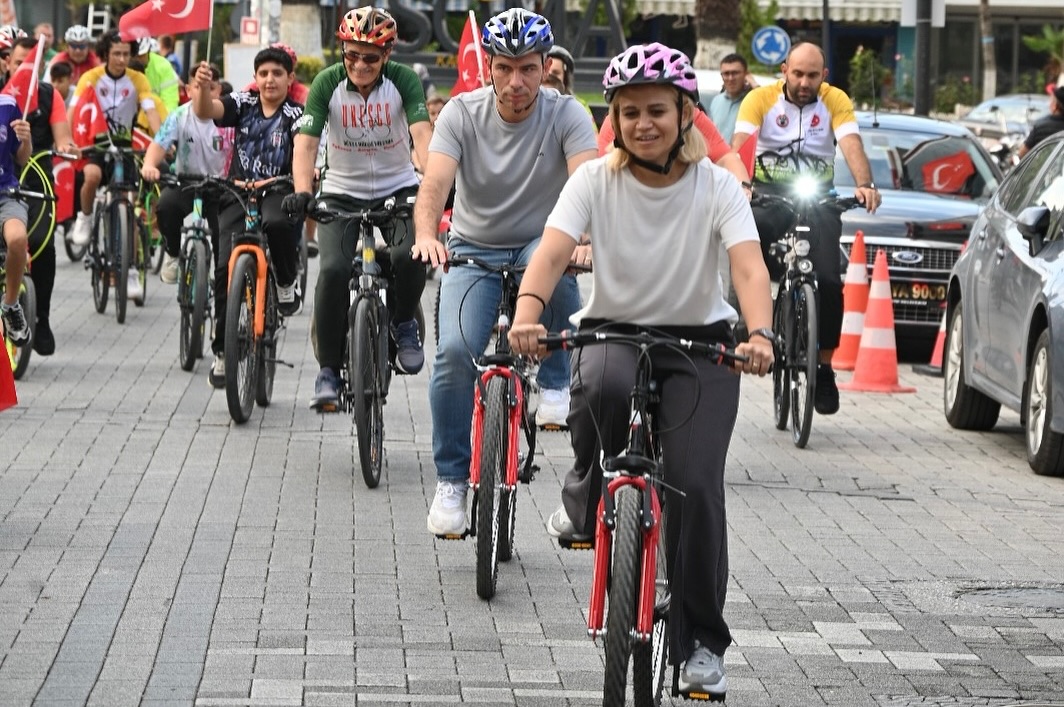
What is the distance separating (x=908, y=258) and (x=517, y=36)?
8368 mm

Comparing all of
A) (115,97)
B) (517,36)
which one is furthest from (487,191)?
(115,97)

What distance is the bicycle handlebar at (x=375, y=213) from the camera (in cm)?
968

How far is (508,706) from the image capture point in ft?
19.6

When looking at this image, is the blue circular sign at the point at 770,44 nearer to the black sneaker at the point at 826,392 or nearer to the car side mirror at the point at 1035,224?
the black sneaker at the point at 826,392

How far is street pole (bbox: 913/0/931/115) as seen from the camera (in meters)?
20.2

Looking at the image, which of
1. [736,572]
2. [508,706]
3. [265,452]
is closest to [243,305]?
[265,452]

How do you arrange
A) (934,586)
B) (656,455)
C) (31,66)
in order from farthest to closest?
(31,66)
(934,586)
(656,455)

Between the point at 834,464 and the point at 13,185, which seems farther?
the point at 13,185

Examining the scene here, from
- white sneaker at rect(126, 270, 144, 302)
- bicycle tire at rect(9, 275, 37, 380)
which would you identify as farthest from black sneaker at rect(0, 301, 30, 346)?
white sneaker at rect(126, 270, 144, 302)

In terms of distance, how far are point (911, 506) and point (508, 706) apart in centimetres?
405

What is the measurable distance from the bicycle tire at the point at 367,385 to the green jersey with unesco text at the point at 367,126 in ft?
2.64

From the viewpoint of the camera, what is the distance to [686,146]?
5914mm

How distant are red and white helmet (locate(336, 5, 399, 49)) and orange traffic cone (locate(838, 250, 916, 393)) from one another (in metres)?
4.92

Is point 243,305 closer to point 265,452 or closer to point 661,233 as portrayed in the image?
point 265,452
